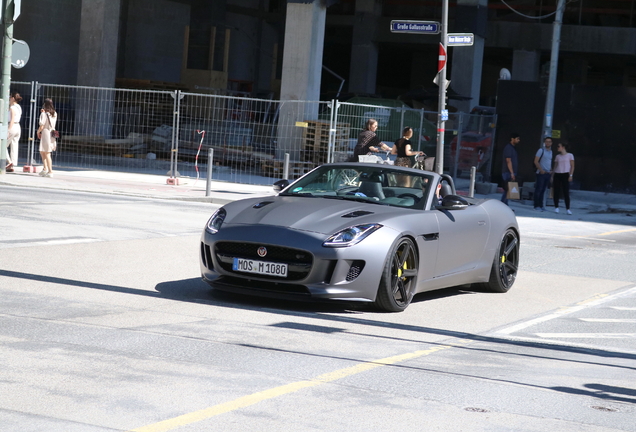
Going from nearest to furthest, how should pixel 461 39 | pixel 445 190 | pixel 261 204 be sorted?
Answer: pixel 261 204
pixel 445 190
pixel 461 39

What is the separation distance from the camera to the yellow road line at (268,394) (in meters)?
4.70

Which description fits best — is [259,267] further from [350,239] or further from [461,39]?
[461,39]

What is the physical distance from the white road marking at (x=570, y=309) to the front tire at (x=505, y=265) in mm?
861

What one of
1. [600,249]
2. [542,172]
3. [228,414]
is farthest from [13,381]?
[542,172]

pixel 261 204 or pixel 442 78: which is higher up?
pixel 442 78

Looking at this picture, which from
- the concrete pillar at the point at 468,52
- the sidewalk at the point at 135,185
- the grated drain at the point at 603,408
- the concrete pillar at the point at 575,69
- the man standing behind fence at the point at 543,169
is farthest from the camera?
the concrete pillar at the point at 575,69

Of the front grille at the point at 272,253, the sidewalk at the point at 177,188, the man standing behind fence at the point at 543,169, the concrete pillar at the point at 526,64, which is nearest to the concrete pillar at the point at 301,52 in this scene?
the sidewalk at the point at 177,188

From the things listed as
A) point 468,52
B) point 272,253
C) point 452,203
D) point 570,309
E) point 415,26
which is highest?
point 468,52

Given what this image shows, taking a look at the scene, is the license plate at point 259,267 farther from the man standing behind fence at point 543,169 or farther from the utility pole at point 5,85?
the man standing behind fence at point 543,169

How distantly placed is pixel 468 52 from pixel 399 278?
3382 cm

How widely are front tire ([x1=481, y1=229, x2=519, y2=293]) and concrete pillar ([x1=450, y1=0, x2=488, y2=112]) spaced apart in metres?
30.4

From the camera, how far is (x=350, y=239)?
318 inches

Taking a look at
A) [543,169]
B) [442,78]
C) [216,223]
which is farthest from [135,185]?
[216,223]

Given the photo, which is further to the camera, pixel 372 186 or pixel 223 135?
pixel 223 135
